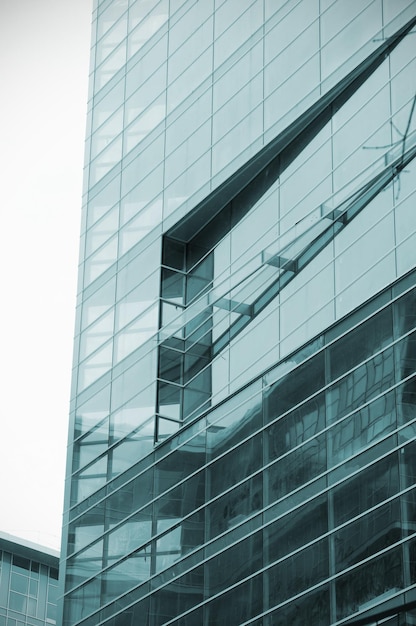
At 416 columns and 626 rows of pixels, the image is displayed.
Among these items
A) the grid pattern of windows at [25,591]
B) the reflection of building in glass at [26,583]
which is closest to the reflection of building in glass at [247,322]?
the reflection of building in glass at [26,583]

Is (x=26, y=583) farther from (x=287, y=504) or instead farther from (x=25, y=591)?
(x=287, y=504)

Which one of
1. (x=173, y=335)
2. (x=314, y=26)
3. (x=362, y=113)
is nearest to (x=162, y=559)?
(x=173, y=335)

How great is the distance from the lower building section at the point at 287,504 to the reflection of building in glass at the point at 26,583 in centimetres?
3509

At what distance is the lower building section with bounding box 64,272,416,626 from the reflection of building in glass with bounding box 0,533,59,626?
3509cm

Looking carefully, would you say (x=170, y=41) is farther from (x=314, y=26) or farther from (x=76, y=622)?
(x=76, y=622)

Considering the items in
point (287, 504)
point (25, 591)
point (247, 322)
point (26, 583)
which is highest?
point (26, 583)

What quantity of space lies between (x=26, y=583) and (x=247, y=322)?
42.6 m

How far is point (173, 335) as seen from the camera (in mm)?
39812

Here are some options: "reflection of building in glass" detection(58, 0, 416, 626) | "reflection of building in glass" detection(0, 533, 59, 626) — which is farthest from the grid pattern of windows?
"reflection of building in glass" detection(58, 0, 416, 626)

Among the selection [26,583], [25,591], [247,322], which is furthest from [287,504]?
[26,583]

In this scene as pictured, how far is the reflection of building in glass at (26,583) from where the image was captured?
73125 millimetres

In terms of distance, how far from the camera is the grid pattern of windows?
240 ft

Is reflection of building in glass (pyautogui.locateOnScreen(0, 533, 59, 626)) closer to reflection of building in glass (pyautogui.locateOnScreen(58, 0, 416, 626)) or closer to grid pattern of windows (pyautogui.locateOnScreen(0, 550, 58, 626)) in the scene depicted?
grid pattern of windows (pyautogui.locateOnScreen(0, 550, 58, 626))

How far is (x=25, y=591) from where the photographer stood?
74.2 metres
